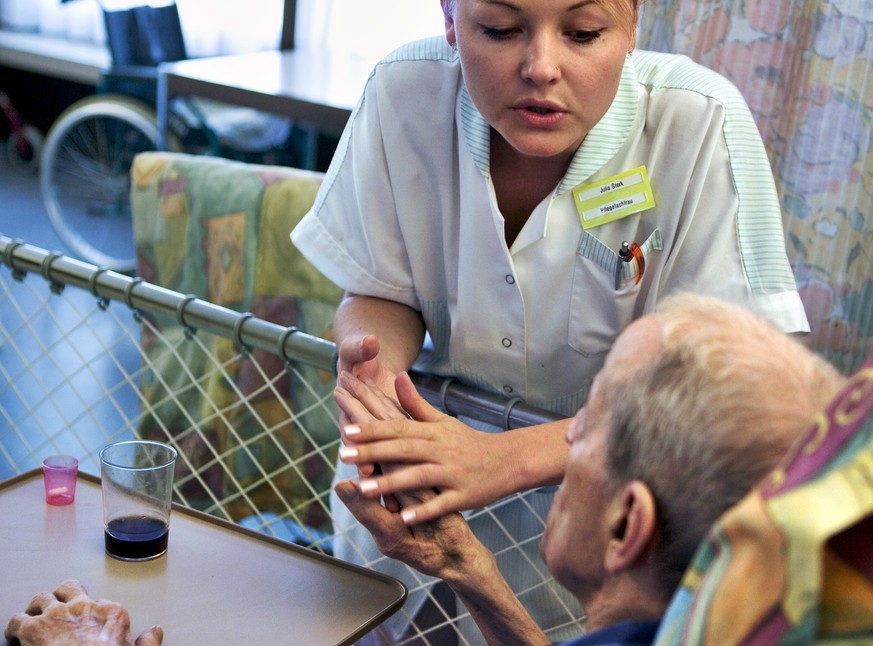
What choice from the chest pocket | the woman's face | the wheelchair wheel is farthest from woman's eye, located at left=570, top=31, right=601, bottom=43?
the wheelchair wheel

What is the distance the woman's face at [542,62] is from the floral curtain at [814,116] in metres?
1.25

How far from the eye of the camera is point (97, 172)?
17.1 ft

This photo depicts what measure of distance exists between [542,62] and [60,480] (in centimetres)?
80

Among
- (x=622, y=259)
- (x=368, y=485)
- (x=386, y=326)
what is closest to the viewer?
(x=368, y=485)

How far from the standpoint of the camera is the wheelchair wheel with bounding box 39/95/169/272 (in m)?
4.88

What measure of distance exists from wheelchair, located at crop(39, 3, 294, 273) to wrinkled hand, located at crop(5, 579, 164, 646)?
11.6 ft

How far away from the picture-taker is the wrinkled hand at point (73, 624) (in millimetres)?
993

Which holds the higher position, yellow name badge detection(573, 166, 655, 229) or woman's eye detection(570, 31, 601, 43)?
woman's eye detection(570, 31, 601, 43)

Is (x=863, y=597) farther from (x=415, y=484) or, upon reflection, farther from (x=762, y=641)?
(x=415, y=484)

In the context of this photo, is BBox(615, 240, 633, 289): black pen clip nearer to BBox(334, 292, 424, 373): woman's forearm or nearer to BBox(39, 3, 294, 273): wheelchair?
BBox(334, 292, 424, 373): woman's forearm

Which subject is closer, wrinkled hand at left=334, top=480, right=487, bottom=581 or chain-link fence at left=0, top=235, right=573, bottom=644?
wrinkled hand at left=334, top=480, right=487, bottom=581

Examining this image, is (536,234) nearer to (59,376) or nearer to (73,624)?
(73,624)

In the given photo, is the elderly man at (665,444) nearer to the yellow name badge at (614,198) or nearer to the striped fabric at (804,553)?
the striped fabric at (804,553)

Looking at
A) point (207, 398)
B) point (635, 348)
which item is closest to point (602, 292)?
point (635, 348)
